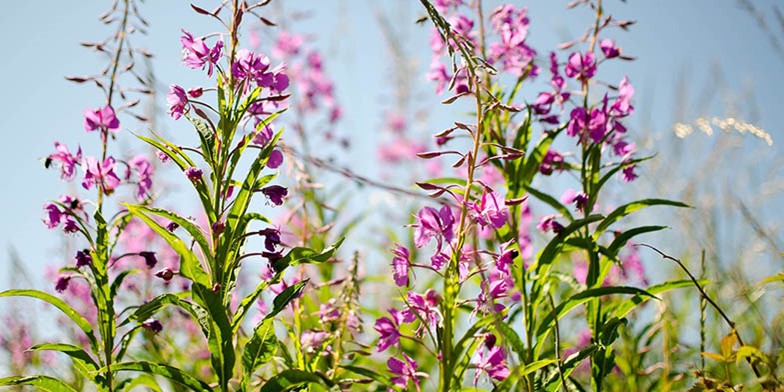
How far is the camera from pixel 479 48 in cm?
269

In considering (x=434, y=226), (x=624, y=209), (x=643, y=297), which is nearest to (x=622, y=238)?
(x=624, y=209)

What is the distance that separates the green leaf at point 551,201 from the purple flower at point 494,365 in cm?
60

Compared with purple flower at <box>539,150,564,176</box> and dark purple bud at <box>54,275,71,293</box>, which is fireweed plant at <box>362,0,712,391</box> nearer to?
purple flower at <box>539,150,564,176</box>

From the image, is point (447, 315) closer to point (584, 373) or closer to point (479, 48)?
point (479, 48)

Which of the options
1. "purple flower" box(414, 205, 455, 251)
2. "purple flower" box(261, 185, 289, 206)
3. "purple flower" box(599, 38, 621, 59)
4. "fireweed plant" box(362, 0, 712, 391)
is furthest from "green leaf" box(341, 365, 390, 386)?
"purple flower" box(599, 38, 621, 59)

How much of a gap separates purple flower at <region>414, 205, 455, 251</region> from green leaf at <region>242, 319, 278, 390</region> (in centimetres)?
44

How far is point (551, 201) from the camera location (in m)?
2.34

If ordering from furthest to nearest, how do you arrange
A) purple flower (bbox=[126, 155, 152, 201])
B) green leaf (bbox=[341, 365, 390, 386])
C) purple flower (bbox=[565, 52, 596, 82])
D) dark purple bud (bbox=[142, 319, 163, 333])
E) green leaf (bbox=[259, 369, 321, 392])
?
purple flower (bbox=[565, 52, 596, 82]) → purple flower (bbox=[126, 155, 152, 201]) → dark purple bud (bbox=[142, 319, 163, 333]) → green leaf (bbox=[341, 365, 390, 386]) → green leaf (bbox=[259, 369, 321, 392])

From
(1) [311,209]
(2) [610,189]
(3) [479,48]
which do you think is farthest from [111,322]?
(2) [610,189]

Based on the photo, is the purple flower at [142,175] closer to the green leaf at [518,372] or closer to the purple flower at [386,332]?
the purple flower at [386,332]

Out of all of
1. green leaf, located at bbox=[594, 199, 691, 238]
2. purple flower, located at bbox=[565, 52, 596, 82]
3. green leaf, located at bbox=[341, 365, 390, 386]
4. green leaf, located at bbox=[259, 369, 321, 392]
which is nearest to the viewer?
green leaf, located at bbox=[259, 369, 321, 392]

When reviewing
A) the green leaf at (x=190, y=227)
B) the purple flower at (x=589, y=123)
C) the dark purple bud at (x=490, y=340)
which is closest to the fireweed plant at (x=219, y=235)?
the green leaf at (x=190, y=227)

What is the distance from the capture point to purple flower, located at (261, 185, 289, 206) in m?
1.85

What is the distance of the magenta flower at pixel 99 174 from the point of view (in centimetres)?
212
